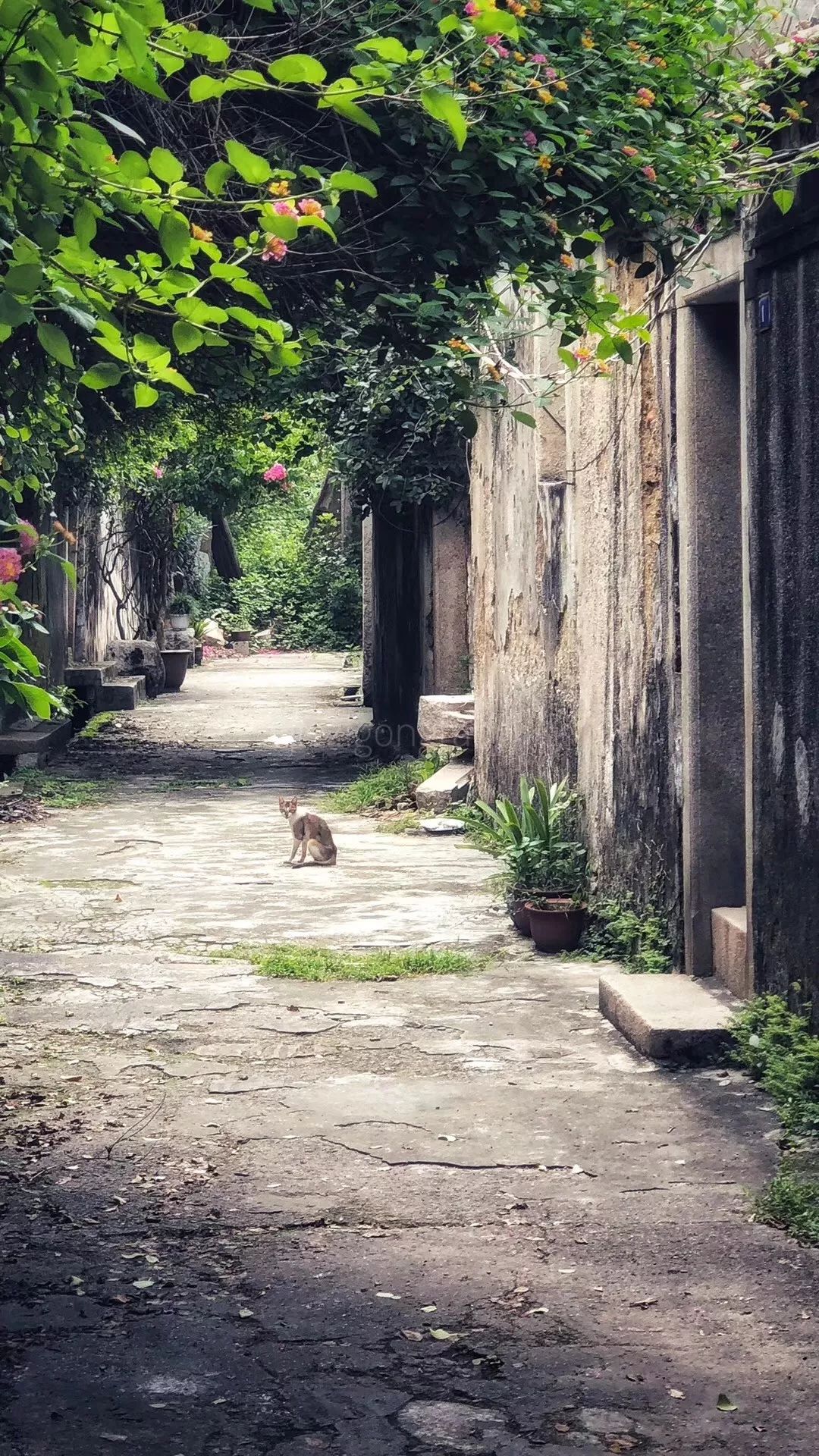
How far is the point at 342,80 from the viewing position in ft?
10.5

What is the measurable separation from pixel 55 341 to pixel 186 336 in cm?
26

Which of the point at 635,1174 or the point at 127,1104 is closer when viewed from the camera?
the point at 635,1174

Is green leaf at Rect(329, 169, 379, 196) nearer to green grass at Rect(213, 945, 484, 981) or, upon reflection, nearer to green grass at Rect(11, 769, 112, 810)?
green grass at Rect(213, 945, 484, 981)

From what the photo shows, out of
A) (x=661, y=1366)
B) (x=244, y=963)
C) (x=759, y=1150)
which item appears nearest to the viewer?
(x=661, y=1366)

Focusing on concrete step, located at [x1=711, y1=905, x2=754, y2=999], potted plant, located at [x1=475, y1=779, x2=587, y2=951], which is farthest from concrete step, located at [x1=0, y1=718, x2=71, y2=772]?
concrete step, located at [x1=711, y1=905, x2=754, y2=999]

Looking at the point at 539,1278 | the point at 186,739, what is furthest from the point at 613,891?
the point at 186,739

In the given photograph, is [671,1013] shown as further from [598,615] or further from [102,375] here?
[102,375]

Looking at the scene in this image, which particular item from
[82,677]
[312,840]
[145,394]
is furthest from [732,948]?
[82,677]

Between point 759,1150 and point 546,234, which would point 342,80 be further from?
point 759,1150

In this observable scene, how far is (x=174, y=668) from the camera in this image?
23.2 m

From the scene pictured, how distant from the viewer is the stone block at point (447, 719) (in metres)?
11.7

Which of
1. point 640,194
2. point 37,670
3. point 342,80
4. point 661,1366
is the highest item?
point 640,194

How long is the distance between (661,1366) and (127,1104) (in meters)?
2.16

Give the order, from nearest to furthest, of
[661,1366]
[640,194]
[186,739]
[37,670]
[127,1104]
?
1. [661,1366]
2. [37,670]
3. [127,1104]
4. [640,194]
5. [186,739]
